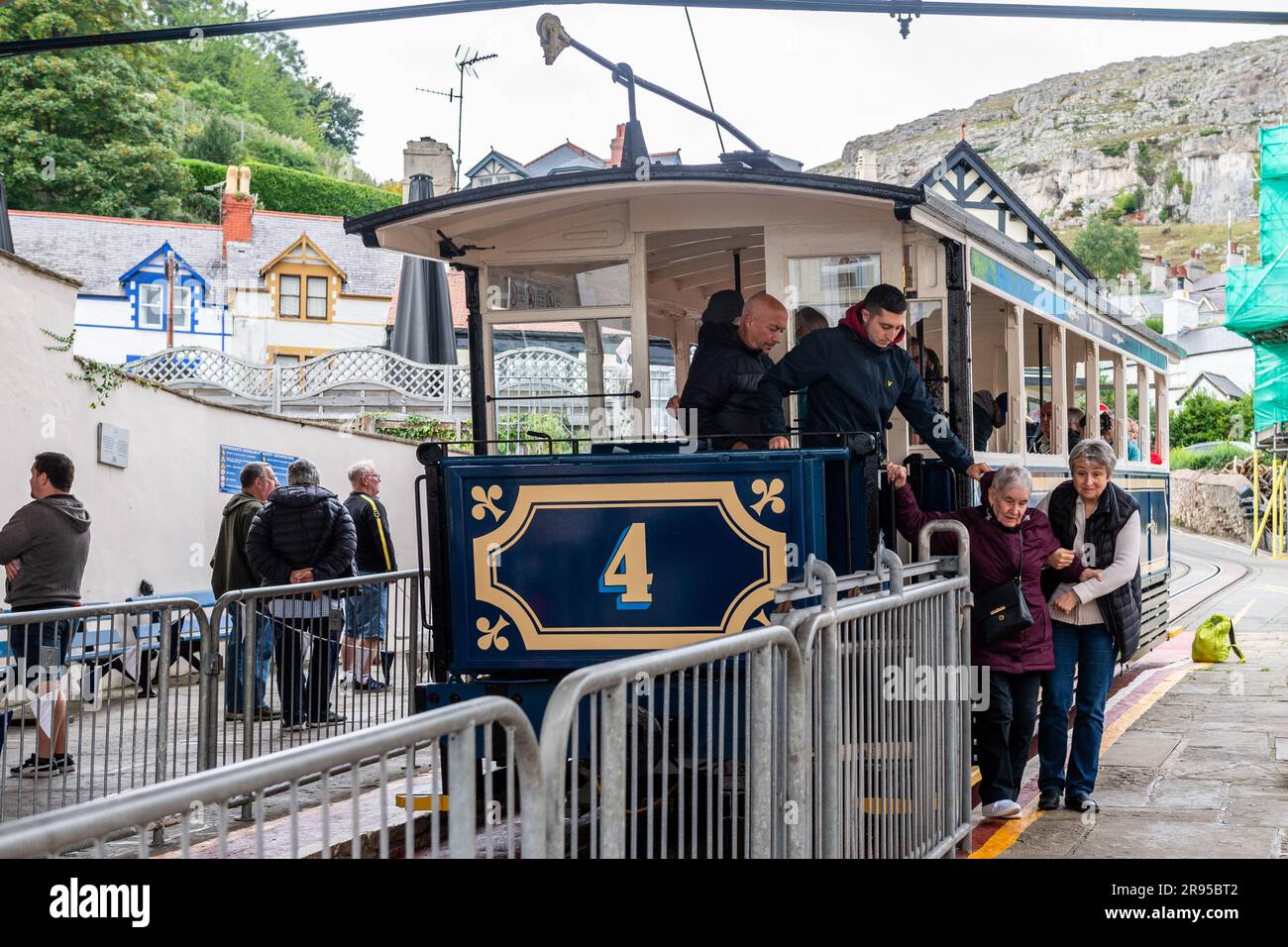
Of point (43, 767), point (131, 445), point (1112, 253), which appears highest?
point (1112, 253)

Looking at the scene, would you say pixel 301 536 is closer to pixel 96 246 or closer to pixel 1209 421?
pixel 96 246

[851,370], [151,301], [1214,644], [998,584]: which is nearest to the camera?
[998,584]

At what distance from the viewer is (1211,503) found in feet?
148

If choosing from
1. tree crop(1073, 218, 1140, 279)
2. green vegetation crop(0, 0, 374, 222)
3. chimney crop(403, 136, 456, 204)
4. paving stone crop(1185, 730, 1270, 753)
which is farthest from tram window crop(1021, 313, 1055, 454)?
tree crop(1073, 218, 1140, 279)

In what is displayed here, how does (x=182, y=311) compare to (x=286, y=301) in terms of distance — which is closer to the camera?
(x=182, y=311)

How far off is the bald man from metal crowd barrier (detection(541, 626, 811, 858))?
2643mm

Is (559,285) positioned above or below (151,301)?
below

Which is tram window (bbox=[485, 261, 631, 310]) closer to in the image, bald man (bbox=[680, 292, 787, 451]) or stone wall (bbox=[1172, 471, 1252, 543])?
bald man (bbox=[680, 292, 787, 451])

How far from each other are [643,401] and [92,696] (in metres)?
3.17

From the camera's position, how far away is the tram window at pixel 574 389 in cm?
788

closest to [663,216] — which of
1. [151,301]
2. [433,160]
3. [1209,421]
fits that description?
[433,160]

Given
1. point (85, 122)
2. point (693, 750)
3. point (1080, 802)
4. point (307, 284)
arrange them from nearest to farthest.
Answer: point (693, 750), point (1080, 802), point (307, 284), point (85, 122)

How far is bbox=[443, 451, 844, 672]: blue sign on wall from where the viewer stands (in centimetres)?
657
